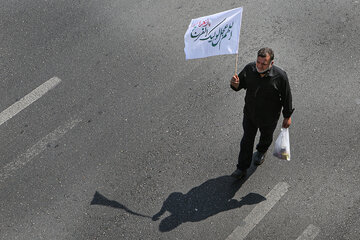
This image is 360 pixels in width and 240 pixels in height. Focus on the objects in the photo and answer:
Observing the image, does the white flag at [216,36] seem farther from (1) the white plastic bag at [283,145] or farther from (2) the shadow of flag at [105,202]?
(2) the shadow of flag at [105,202]

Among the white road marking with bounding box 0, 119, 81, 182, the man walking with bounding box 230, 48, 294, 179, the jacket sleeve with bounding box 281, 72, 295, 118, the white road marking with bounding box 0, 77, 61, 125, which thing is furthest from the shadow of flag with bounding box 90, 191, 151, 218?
the jacket sleeve with bounding box 281, 72, 295, 118

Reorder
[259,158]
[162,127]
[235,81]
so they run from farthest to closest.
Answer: [162,127]
[259,158]
[235,81]

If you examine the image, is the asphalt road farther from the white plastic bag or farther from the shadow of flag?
the white plastic bag

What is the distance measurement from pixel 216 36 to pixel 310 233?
259cm

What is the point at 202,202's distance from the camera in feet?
18.1

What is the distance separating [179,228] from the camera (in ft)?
17.5

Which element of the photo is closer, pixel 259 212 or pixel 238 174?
pixel 259 212

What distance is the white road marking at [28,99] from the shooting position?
641 centimetres

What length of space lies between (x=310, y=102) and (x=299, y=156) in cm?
97

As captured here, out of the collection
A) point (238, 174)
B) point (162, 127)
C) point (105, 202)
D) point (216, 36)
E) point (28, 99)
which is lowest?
point (105, 202)

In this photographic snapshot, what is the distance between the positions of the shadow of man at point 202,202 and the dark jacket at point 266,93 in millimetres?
1068

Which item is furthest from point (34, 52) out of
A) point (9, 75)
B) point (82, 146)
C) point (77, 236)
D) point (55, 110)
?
point (77, 236)

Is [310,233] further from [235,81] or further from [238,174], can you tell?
[235,81]

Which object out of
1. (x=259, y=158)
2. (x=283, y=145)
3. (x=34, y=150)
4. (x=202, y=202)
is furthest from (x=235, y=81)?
(x=34, y=150)
